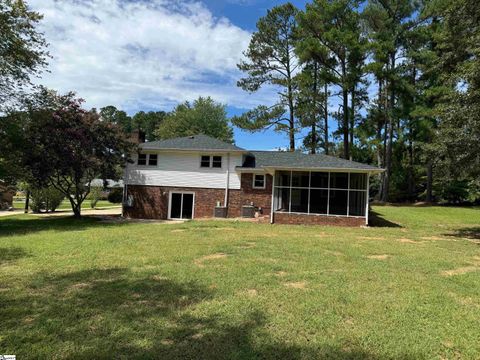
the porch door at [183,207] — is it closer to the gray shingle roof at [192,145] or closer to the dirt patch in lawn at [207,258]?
the gray shingle roof at [192,145]

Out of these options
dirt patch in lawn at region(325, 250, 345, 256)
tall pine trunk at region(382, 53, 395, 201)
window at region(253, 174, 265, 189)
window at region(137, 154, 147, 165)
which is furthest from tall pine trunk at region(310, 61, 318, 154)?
dirt patch in lawn at region(325, 250, 345, 256)

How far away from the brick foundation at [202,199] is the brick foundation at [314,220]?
235 cm

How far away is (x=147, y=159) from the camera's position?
72.0ft

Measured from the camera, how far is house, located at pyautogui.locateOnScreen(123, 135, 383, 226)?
19016mm

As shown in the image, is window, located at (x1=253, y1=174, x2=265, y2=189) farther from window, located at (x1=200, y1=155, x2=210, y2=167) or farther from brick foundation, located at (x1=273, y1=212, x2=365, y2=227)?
brick foundation, located at (x1=273, y1=212, x2=365, y2=227)

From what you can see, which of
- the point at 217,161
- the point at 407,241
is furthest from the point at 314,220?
the point at 217,161

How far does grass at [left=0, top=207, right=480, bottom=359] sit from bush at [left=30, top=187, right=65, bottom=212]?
16.8m

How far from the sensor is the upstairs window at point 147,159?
21.9 metres

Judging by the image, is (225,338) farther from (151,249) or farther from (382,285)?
(151,249)

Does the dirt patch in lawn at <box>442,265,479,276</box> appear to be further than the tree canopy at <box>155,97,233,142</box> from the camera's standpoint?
No

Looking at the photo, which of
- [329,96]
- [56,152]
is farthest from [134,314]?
[329,96]

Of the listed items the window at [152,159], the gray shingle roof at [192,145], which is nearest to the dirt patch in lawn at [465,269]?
the gray shingle roof at [192,145]

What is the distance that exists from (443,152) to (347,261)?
832 centimetres

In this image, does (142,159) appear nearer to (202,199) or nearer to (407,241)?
(202,199)
